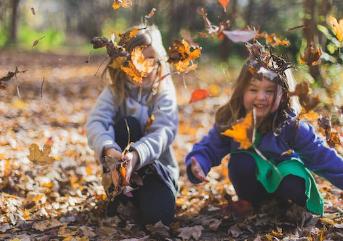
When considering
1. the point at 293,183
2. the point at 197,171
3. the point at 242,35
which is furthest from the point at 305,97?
the point at 197,171

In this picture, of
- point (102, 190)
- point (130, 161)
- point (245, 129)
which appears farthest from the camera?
point (102, 190)

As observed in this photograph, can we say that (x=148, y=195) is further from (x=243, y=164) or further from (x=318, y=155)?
(x=318, y=155)

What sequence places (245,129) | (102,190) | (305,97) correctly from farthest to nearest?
1. (102,190)
2. (305,97)
3. (245,129)

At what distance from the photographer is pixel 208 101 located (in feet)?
23.9

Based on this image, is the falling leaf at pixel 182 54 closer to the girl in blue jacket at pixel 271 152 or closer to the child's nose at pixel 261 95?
the girl in blue jacket at pixel 271 152

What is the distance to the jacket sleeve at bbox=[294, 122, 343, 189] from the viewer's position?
2.39 metres

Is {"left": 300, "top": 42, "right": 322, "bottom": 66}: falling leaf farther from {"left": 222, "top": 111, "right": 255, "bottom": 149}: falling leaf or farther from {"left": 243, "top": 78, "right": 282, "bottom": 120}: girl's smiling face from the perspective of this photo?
{"left": 222, "top": 111, "right": 255, "bottom": 149}: falling leaf

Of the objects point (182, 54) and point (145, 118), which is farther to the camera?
point (145, 118)

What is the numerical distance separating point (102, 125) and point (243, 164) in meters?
0.82

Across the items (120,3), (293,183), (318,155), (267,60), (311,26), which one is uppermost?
(311,26)

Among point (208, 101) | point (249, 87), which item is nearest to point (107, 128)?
point (249, 87)

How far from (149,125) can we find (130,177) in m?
0.32

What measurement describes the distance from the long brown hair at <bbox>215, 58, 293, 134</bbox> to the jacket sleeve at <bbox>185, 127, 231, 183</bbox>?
0.08m

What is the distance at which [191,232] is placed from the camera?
2.52 meters
